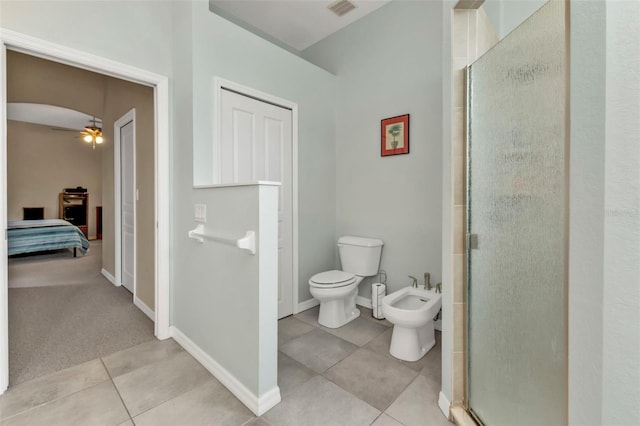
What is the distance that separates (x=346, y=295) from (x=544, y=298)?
5.29 feet

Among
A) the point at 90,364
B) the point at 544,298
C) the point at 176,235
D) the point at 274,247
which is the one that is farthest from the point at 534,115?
the point at 90,364

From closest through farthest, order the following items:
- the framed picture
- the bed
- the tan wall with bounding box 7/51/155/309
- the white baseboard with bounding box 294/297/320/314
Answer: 1. the framed picture
2. the tan wall with bounding box 7/51/155/309
3. the white baseboard with bounding box 294/297/320/314
4. the bed

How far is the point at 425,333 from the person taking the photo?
7.25 ft

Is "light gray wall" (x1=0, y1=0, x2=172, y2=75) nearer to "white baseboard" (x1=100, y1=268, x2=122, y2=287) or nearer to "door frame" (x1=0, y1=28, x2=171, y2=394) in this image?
"door frame" (x1=0, y1=28, x2=171, y2=394)

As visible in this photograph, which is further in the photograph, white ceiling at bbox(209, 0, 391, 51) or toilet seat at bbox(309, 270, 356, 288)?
white ceiling at bbox(209, 0, 391, 51)

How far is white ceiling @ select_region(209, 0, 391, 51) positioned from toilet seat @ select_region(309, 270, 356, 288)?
2497mm

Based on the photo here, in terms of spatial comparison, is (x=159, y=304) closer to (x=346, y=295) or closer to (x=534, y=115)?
(x=346, y=295)

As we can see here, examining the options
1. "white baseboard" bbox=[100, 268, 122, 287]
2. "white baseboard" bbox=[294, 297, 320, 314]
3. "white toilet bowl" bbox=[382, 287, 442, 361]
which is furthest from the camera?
"white baseboard" bbox=[100, 268, 122, 287]

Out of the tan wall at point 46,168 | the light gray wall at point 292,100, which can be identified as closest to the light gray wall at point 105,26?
the light gray wall at point 292,100

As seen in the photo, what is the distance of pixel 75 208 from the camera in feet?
24.0

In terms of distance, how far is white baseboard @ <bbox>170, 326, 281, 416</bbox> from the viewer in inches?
61.2

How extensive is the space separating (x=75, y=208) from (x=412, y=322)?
8543mm

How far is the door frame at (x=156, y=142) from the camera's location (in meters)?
1.69

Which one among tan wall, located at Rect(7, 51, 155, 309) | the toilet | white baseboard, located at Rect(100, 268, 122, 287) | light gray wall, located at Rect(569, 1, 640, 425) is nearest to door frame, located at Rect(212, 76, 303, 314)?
the toilet
